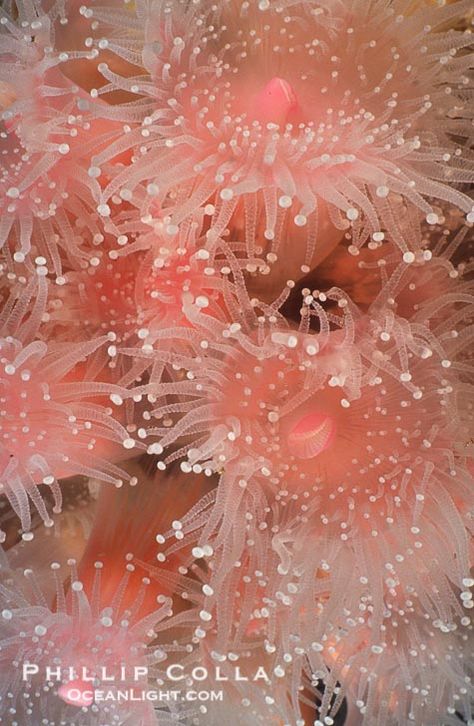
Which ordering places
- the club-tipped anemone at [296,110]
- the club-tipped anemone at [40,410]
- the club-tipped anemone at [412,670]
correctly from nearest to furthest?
the club-tipped anemone at [296,110], the club-tipped anemone at [40,410], the club-tipped anemone at [412,670]

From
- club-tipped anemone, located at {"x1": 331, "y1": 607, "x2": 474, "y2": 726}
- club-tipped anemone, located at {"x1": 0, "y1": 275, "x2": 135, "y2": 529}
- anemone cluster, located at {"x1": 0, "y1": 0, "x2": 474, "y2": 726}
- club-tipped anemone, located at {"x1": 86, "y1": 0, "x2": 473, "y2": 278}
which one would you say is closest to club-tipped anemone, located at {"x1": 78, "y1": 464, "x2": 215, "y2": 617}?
anemone cluster, located at {"x1": 0, "y1": 0, "x2": 474, "y2": 726}

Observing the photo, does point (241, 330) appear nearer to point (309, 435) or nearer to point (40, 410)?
point (309, 435)

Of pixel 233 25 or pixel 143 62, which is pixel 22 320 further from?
pixel 233 25

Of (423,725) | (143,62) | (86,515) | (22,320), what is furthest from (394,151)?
(423,725)

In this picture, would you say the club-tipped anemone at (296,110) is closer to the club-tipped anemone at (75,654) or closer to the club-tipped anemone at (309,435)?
the club-tipped anemone at (309,435)

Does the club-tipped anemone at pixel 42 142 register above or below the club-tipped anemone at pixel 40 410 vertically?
above

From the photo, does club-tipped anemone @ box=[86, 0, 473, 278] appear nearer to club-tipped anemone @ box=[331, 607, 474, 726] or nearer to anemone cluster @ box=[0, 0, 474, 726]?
anemone cluster @ box=[0, 0, 474, 726]

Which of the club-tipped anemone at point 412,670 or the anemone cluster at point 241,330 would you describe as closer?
the anemone cluster at point 241,330

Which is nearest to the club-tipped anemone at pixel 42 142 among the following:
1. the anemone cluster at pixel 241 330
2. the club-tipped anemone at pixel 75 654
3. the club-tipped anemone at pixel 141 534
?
the anemone cluster at pixel 241 330
